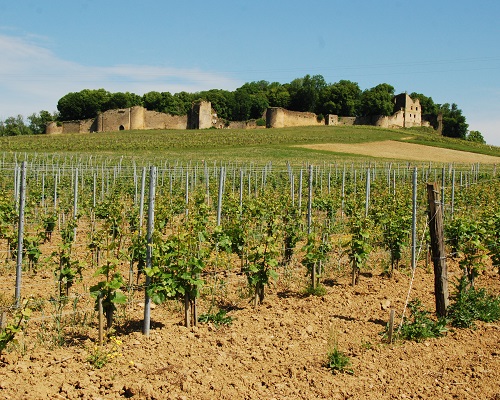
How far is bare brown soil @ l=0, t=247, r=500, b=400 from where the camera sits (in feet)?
14.3

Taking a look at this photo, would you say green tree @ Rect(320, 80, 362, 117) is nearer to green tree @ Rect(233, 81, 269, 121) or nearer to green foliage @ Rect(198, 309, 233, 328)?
green tree @ Rect(233, 81, 269, 121)

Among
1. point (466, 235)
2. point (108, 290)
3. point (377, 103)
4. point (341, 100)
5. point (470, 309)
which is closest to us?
point (108, 290)

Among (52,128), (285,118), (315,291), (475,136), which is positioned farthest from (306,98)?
(315,291)

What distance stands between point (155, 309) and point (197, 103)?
214ft

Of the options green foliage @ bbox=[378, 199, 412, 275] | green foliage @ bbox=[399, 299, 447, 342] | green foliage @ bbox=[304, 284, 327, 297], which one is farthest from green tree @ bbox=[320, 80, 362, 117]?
green foliage @ bbox=[399, 299, 447, 342]

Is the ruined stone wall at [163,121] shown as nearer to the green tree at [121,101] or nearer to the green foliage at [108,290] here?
the green tree at [121,101]

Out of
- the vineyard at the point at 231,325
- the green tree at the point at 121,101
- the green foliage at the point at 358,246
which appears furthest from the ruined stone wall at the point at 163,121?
the green foliage at the point at 358,246

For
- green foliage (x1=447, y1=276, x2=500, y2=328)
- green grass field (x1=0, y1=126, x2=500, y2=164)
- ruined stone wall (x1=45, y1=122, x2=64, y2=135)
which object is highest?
ruined stone wall (x1=45, y1=122, x2=64, y2=135)

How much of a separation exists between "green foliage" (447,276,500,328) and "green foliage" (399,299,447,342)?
264mm

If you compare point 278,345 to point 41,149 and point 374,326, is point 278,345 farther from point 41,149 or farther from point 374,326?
point 41,149

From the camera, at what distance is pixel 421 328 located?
18.2ft

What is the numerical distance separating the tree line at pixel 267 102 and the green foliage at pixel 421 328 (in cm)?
7331

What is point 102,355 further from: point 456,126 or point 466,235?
point 456,126

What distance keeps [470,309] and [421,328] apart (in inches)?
35.1
